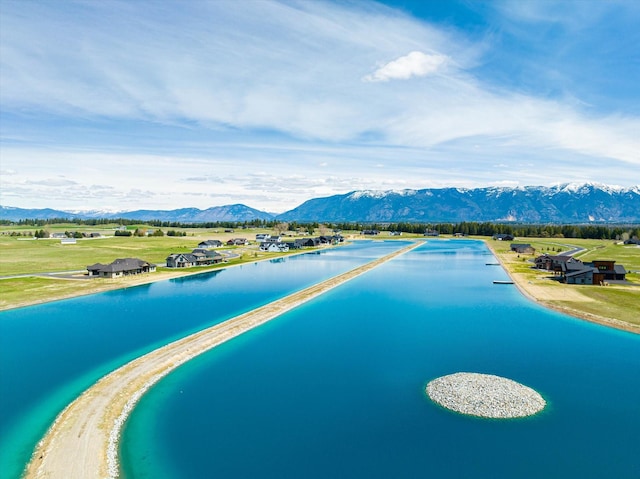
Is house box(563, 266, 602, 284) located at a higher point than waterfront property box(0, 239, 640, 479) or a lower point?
higher

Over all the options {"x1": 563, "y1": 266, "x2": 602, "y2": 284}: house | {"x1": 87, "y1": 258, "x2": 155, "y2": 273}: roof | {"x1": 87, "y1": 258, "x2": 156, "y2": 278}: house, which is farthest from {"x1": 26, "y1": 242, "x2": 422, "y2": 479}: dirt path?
{"x1": 563, "y1": 266, "x2": 602, "y2": 284}: house

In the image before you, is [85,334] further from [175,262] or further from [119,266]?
[175,262]

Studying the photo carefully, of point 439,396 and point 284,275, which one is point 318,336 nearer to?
point 439,396

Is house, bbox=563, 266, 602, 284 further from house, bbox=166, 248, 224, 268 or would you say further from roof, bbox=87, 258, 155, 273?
roof, bbox=87, 258, 155, 273

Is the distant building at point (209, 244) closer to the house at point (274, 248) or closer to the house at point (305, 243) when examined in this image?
the house at point (274, 248)

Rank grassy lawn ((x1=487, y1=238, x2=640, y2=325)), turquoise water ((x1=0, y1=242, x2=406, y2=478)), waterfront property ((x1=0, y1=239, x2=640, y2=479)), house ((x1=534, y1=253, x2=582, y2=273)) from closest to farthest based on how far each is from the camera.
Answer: waterfront property ((x1=0, y1=239, x2=640, y2=479)) → turquoise water ((x1=0, y1=242, x2=406, y2=478)) → grassy lawn ((x1=487, y1=238, x2=640, y2=325)) → house ((x1=534, y1=253, x2=582, y2=273))

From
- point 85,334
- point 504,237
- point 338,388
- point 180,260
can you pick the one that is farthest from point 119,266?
point 504,237

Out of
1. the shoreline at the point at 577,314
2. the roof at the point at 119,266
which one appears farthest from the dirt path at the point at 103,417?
the roof at the point at 119,266
